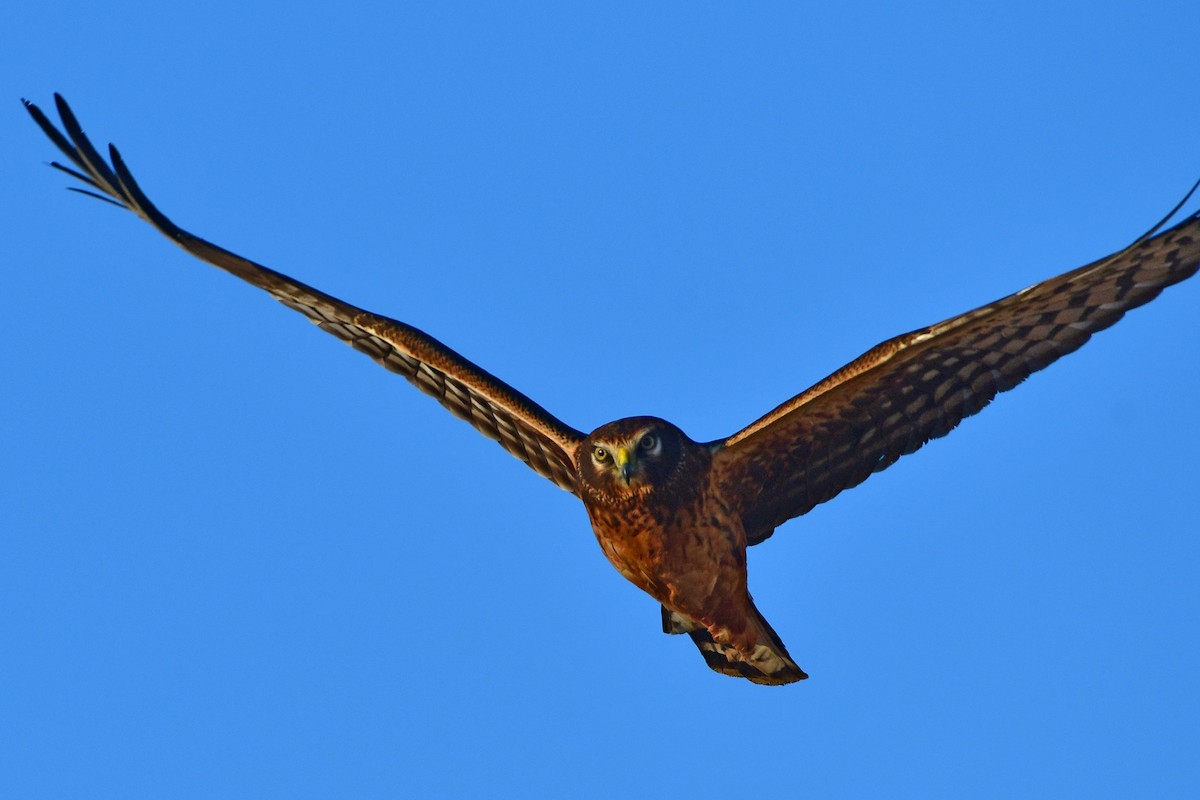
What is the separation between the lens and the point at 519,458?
13117 millimetres

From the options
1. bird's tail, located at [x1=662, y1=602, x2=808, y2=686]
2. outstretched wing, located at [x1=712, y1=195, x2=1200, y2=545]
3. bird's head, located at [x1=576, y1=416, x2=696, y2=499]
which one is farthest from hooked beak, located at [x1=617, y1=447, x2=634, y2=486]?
bird's tail, located at [x1=662, y1=602, x2=808, y2=686]

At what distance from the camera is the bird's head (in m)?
11.2

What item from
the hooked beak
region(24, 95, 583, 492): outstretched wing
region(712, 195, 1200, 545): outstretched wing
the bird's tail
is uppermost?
region(24, 95, 583, 492): outstretched wing

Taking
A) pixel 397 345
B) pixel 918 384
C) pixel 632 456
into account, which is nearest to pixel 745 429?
pixel 632 456

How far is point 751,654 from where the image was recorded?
12359 millimetres

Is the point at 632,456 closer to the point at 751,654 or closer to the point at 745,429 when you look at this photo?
the point at 745,429

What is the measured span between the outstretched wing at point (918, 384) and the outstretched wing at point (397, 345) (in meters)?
1.35

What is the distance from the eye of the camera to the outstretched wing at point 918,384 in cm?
1100

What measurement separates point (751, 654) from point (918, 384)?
2.23m

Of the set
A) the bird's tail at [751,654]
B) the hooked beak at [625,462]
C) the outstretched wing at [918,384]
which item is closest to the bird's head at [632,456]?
the hooked beak at [625,462]

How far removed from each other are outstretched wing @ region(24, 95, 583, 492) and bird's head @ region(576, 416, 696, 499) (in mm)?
737

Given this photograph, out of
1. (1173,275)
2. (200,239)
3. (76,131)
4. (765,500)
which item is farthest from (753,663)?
(76,131)

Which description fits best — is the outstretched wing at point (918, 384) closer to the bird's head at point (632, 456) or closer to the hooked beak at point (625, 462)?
the bird's head at point (632, 456)

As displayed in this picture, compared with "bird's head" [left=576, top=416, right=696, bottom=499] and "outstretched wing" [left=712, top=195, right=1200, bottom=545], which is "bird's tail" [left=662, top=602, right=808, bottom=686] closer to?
"outstretched wing" [left=712, top=195, right=1200, bottom=545]
